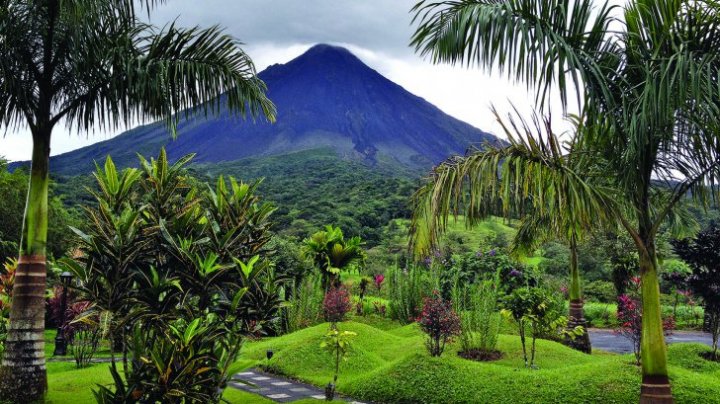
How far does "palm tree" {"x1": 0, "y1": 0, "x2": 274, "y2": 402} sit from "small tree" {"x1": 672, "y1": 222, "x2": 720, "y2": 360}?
24.4ft

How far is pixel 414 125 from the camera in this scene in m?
126

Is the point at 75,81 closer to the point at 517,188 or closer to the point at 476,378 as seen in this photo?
the point at 517,188

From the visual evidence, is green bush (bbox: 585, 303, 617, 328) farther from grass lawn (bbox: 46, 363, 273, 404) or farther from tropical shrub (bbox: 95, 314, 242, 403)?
tropical shrub (bbox: 95, 314, 242, 403)

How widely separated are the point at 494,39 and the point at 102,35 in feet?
15.3

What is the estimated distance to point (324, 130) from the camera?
382 ft

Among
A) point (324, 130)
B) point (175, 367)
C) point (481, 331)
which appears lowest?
point (481, 331)

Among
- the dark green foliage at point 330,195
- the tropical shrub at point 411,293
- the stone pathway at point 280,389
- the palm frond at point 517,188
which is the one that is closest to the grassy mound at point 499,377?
the stone pathway at point 280,389

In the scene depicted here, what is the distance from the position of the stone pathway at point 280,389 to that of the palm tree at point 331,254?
25.0ft

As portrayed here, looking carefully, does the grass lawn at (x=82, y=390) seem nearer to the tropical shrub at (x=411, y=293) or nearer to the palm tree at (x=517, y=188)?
the palm tree at (x=517, y=188)

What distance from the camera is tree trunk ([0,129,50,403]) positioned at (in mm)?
6406

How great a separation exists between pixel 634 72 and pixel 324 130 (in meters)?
112

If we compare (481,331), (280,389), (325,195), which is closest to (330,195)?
(325,195)

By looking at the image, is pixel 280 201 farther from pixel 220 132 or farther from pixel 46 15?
pixel 220 132

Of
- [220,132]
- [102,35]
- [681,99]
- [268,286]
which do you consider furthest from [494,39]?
[220,132]
